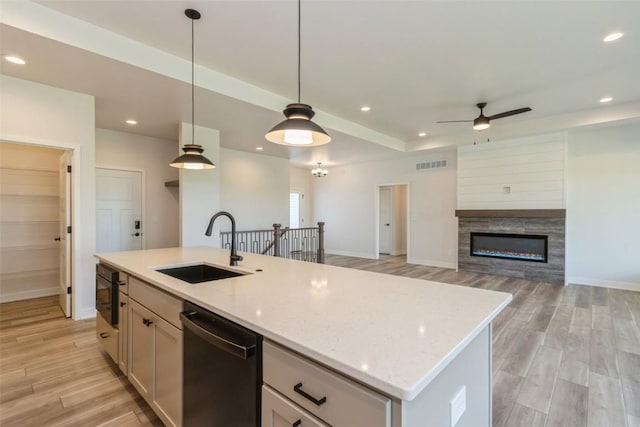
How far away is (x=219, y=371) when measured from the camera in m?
1.32

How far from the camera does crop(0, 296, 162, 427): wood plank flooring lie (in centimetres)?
199

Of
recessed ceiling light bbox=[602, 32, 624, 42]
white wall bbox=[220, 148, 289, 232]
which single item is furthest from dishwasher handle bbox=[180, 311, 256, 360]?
white wall bbox=[220, 148, 289, 232]

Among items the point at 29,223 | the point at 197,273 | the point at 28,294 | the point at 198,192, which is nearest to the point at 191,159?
the point at 197,273

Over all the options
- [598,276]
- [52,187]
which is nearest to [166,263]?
[52,187]

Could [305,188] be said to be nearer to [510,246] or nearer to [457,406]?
[510,246]

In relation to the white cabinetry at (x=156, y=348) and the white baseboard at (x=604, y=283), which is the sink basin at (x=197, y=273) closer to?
the white cabinetry at (x=156, y=348)

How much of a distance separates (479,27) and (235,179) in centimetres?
546

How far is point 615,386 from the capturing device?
2314 millimetres

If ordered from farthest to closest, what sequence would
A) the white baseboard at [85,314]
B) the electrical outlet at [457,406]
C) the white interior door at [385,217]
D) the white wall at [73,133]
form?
the white interior door at [385,217] < the white baseboard at [85,314] < the white wall at [73,133] < the electrical outlet at [457,406]

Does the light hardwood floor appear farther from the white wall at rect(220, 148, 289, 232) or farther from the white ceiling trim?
the white wall at rect(220, 148, 289, 232)

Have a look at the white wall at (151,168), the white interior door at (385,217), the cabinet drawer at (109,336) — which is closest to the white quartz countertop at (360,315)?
the cabinet drawer at (109,336)

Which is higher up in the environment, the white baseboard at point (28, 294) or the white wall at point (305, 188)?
the white wall at point (305, 188)

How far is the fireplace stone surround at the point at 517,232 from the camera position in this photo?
219 inches

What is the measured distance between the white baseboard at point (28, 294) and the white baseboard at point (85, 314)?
173 cm
